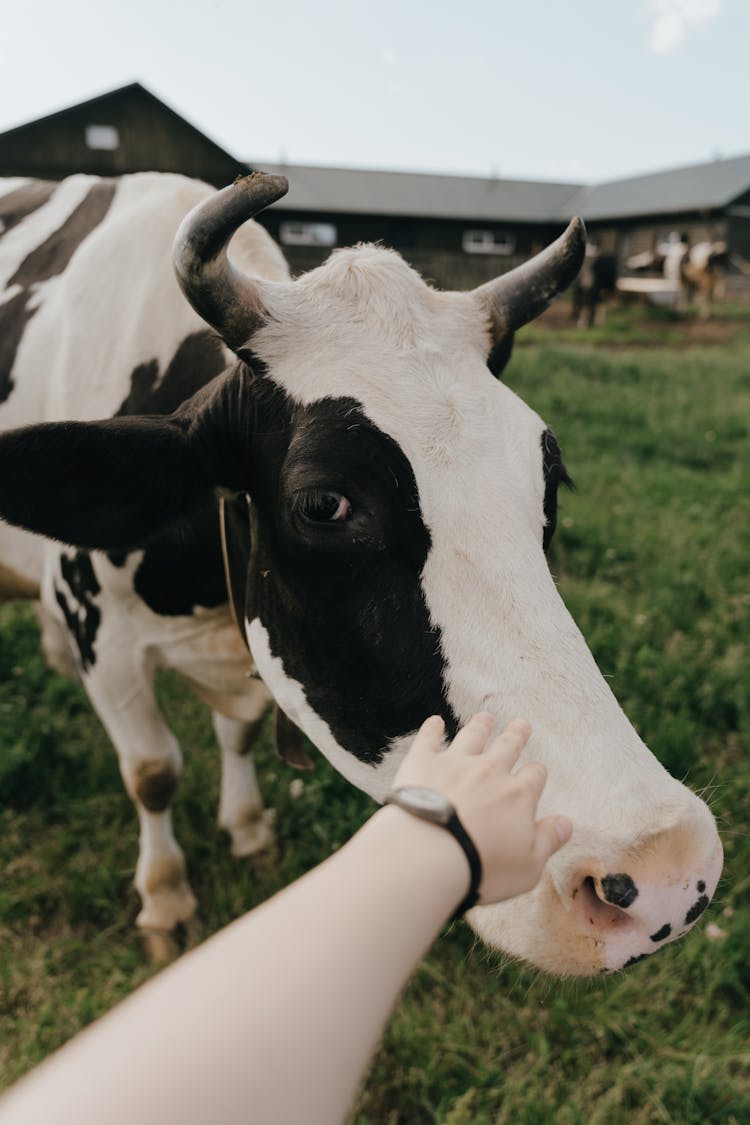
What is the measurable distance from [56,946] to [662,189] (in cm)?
3384

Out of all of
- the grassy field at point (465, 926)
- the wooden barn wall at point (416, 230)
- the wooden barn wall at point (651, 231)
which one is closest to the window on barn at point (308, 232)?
the wooden barn wall at point (416, 230)

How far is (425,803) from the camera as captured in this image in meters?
0.89

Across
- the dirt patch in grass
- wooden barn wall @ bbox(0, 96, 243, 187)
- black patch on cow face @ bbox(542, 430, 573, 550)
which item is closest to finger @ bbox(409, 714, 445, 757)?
black patch on cow face @ bbox(542, 430, 573, 550)

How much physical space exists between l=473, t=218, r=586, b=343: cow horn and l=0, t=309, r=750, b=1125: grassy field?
4.16ft

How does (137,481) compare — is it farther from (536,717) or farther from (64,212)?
(64,212)

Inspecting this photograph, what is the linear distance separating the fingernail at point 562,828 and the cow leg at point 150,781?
174cm

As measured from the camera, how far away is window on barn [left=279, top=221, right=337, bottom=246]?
92.1 ft

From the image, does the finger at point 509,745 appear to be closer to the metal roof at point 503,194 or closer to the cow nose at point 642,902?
the cow nose at point 642,902

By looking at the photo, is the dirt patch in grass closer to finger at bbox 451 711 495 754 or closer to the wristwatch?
finger at bbox 451 711 495 754

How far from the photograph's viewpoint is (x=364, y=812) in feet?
9.64

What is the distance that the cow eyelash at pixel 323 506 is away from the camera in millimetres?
1451

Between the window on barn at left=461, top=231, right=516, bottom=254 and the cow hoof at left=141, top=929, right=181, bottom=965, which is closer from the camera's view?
the cow hoof at left=141, top=929, right=181, bottom=965

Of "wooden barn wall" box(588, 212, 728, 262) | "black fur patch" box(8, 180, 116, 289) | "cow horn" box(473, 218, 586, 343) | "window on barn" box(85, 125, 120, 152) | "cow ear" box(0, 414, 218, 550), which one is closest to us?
"cow ear" box(0, 414, 218, 550)

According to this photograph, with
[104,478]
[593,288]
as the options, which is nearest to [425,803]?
[104,478]
